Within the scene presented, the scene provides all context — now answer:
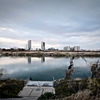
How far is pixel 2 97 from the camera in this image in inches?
411

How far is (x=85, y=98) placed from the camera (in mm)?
5504

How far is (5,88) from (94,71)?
10.3 metres

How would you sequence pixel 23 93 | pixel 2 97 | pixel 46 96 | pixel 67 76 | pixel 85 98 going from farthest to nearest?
pixel 67 76, pixel 23 93, pixel 2 97, pixel 46 96, pixel 85 98

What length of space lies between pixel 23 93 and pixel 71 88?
157 inches

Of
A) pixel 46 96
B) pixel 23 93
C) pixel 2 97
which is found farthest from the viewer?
pixel 23 93

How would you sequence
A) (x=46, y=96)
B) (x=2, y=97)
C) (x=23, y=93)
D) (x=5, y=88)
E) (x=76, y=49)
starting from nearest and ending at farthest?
(x=46, y=96) → (x=2, y=97) → (x=23, y=93) → (x=5, y=88) → (x=76, y=49)

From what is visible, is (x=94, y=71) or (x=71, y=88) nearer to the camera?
(x=71, y=88)

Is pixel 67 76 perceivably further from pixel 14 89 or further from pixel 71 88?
pixel 14 89

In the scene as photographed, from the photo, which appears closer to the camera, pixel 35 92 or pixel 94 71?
pixel 35 92

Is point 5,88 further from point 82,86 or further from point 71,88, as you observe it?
point 82,86

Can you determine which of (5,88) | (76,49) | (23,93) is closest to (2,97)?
(23,93)

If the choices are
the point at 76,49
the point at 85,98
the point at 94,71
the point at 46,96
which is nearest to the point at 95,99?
the point at 85,98

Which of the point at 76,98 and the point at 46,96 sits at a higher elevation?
the point at 76,98

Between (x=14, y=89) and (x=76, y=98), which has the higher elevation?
(x=76, y=98)
